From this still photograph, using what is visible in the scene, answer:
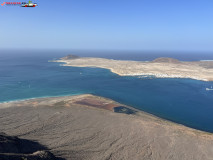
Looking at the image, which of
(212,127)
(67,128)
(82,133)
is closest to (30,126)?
(67,128)

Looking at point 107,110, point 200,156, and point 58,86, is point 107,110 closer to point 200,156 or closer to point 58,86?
point 200,156

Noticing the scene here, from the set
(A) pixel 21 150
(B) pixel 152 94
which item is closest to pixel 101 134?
(A) pixel 21 150

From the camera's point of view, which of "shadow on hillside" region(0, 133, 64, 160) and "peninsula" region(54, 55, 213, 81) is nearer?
"shadow on hillside" region(0, 133, 64, 160)

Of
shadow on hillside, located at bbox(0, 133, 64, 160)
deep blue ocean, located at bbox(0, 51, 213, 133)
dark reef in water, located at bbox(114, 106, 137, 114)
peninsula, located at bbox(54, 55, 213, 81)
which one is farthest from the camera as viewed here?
peninsula, located at bbox(54, 55, 213, 81)

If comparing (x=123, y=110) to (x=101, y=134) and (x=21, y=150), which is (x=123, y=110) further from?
(x=21, y=150)

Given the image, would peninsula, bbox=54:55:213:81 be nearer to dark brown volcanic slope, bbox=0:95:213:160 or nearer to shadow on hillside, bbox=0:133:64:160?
dark brown volcanic slope, bbox=0:95:213:160

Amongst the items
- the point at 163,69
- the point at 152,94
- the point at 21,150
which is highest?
the point at 163,69

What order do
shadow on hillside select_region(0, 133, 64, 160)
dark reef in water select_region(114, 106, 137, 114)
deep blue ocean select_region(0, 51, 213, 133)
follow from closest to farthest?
1. shadow on hillside select_region(0, 133, 64, 160)
2. dark reef in water select_region(114, 106, 137, 114)
3. deep blue ocean select_region(0, 51, 213, 133)

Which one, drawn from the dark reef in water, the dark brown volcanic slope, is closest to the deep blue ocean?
the dark reef in water

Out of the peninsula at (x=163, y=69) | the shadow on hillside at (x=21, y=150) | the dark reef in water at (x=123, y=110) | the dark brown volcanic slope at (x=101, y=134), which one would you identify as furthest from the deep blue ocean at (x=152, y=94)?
the shadow on hillside at (x=21, y=150)
